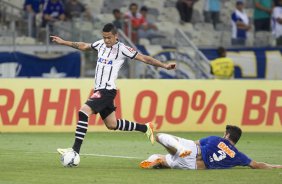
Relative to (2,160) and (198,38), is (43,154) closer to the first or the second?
(2,160)

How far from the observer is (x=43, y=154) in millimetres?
18484

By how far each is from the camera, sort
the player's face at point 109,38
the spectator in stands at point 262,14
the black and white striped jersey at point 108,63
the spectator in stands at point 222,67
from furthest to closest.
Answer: the spectator in stands at point 262,14 < the spectator in stands at point 222,67 < the black and white striped jersey at point 108,63 < the player's face at point 109,38

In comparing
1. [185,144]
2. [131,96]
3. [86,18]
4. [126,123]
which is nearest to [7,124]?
[131,96]

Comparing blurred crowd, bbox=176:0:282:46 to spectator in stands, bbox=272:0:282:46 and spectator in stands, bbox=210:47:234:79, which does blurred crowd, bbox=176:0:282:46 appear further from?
spectator in stands, bbox=210:47:234:79

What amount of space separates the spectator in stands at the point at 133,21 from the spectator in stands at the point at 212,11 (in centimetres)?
333

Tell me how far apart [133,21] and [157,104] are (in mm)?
5826

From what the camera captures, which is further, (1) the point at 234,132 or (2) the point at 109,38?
(2) the point at 109,38

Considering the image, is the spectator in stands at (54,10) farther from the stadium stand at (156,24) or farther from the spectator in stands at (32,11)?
the stadium stand at (156,24)

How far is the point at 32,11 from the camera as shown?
98.6 feet

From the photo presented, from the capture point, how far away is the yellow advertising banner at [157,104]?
24.8m

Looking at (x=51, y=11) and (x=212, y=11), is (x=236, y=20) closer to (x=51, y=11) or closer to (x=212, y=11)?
(x=212, y=11)

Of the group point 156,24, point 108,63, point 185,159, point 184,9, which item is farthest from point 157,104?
point 185,159

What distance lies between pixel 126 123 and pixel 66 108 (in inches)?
307

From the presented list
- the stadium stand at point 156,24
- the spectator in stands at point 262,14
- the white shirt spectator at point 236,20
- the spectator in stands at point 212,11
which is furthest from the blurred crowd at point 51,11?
the spectator in stands at point 262,14
